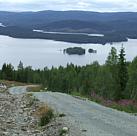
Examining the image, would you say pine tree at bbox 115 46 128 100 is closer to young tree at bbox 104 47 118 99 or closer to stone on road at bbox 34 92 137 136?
young tree at bbox 104 47 118 99

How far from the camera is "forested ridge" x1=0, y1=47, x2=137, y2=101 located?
8138cm

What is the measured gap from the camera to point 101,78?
328 feet

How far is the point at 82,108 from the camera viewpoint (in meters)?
30.8

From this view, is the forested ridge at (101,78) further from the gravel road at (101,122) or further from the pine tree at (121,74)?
the gravel road at (101,122)

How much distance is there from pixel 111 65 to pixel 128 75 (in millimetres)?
6819

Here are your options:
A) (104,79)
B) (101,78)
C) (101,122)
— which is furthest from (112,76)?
(101,122)

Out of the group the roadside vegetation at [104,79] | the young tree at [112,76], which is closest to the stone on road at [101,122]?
the roadside vegetation at [104,79]

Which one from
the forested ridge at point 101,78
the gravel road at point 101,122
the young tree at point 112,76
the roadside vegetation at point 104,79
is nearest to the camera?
the gravel road at point 101,122

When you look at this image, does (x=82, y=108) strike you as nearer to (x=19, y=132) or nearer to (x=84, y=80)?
(x=19, y=132)

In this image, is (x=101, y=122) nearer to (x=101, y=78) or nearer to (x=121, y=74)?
(x=121, y=74)

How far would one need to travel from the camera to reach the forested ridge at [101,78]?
267ft

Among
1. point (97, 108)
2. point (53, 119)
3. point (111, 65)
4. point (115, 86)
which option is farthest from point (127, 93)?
point (53, 119)

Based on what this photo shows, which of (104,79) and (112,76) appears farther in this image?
(104,79)

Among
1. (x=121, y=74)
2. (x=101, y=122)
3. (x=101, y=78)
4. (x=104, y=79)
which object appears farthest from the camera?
(x=101, y=78)
